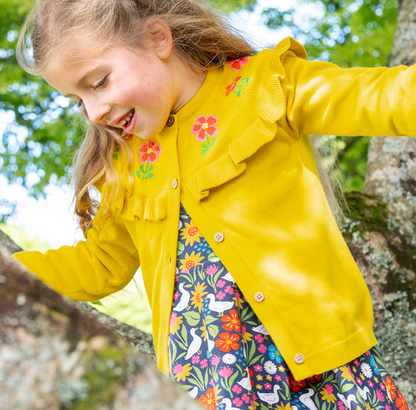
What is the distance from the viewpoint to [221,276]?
150cm

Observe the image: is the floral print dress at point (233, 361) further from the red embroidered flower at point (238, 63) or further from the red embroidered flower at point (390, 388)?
the red embroidered flower at point (238, 63)

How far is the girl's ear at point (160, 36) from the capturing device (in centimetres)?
165

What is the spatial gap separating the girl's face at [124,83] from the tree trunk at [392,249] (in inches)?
45.8

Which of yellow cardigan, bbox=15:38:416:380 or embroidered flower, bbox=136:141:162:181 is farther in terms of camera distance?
embroidered flower, bbox=136:141:162:181

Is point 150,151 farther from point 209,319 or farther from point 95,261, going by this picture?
point 209,319

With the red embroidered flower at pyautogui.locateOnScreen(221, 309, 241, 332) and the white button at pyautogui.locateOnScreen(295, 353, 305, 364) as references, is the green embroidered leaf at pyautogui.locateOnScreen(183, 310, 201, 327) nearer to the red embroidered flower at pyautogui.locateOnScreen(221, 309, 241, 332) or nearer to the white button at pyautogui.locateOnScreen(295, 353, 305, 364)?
the red embroidered flower at pyautogui.locateOnScreen(221, 309, 241, 332)

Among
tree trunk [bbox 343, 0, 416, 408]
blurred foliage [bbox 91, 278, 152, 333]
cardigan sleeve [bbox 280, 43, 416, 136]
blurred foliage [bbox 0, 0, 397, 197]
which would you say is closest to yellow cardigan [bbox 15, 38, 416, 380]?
cardigan sleeve [bbox 280, 43, 416, 136]

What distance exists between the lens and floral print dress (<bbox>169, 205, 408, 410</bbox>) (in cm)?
139

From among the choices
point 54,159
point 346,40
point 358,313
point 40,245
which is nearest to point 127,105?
point 358,313

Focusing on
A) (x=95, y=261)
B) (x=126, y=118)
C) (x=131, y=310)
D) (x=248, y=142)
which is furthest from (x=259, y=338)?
(x=131, y=310)

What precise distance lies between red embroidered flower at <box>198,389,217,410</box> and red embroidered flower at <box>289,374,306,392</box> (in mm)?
272

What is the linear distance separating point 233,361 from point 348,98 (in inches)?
33.8

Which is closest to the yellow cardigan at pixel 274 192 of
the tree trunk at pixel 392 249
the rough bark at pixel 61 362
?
the tree trunk at pixel 392 249

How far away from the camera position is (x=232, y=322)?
1.44 meters
